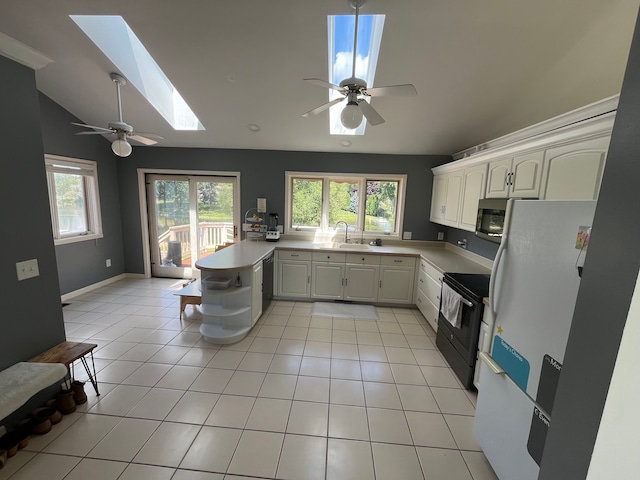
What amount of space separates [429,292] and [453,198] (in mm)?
1300

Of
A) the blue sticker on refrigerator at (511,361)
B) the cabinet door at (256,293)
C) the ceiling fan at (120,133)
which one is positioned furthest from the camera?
the cabinet door at (256,293)

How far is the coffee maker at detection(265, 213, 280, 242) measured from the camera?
4488mm

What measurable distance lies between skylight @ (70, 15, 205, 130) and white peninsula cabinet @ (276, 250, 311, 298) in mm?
2327

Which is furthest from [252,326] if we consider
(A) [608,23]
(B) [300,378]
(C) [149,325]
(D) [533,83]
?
(A) [608,23]

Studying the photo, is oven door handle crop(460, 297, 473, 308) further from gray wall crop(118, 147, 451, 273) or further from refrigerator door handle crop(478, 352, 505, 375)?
gray wall crop(118, 147, 451, 273)

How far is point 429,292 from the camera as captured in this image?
3.51 metres

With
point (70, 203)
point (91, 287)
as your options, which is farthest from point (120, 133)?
point (91, 287)

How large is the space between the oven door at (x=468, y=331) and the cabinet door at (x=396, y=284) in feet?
4.34

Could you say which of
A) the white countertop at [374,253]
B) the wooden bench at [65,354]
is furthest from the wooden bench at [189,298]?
the wooden bench at [65,354]

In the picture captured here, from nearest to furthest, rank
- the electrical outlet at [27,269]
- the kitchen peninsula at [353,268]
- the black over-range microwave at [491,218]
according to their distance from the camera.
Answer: the electrical outlet at [27,269]
the black over-range microwave at [491,218]
the kitchen peninsula at [353,268]

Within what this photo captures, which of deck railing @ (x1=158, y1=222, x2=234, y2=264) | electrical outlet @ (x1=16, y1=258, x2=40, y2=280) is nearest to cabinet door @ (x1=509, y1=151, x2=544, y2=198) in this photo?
electrical outlet @ (x1=16, y1=258, x2=40, y2=280)

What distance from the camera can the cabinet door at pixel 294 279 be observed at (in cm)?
414

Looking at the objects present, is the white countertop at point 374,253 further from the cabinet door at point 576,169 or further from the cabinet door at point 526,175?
the cabinet door at point 576,169

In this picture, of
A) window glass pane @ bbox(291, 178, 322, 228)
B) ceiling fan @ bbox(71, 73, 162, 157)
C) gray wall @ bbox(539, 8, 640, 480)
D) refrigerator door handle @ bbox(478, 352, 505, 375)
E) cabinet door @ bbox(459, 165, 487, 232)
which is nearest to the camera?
gray wall @ bbox(539, 8, 640, 480)
